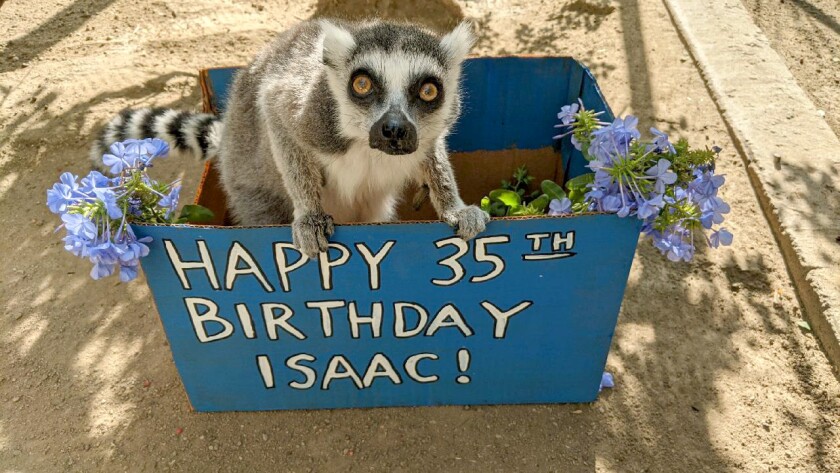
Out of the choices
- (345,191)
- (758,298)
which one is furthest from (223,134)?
(758,298)

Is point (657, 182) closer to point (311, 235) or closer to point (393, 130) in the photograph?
point (393, 130)

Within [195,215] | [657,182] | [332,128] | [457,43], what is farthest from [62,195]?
[657,182]

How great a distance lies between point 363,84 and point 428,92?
0.74ft

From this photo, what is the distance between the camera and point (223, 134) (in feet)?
9.79

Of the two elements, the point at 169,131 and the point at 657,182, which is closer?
the point at 657,182

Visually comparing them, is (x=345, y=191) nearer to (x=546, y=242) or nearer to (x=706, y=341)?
(x=546, y=242)

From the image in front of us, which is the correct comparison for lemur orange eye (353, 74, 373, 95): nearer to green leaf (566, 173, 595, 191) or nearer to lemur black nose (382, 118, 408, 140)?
lemur black nose (382, 118, 408, 140)

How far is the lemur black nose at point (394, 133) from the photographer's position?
6.49 feet

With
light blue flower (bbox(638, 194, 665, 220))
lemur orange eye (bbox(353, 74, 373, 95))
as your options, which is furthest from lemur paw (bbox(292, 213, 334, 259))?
light blue flower (bbox(638, 194, 665, 220))

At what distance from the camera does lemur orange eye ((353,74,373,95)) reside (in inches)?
82.6

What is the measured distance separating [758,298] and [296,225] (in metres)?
2.30

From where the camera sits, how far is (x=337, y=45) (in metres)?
2.15

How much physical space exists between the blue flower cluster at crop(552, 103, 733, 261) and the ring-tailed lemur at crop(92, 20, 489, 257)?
0.42 meters

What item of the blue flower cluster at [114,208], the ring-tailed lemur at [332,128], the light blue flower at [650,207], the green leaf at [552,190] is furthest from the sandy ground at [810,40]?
the blue flower cluster at [114,208]
